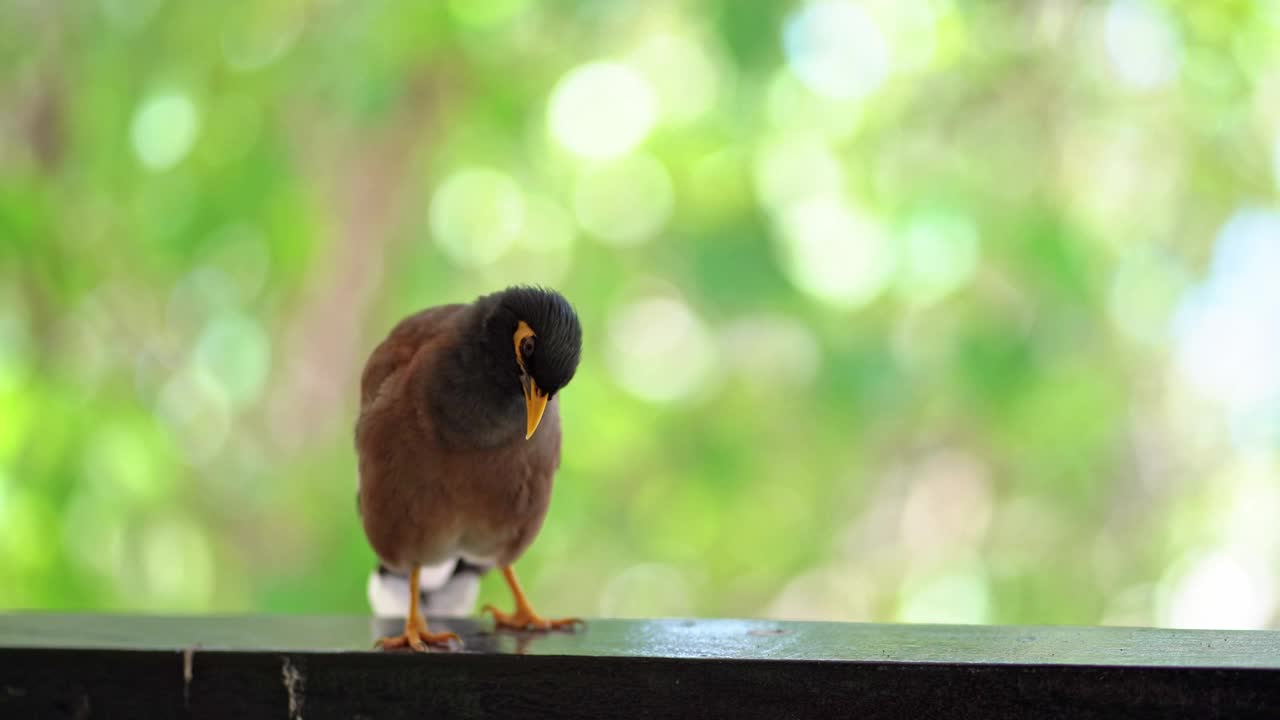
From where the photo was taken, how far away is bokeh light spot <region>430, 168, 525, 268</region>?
453 cm

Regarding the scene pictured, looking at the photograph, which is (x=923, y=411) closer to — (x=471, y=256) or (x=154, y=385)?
(x=471, y=256)

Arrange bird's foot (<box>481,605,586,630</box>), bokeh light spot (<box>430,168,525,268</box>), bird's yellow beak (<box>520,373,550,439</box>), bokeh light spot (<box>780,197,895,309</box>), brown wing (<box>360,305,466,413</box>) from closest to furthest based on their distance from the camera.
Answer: bird's yellow beak (<box>520,373,550,439</box>) → bird's foot (<box>481,605,586,630</box>) → brown wing (<box>360,305,466,413</box>) → bokeh light spot (<box>780,197,895,309</box>) → bokeh light spot (<box>430,168,525,268</box>)

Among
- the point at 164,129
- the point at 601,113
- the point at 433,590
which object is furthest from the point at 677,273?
A: the point at 433,590

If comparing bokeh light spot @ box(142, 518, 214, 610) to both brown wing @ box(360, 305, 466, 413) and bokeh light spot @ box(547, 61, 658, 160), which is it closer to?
bokeh light spot @ box(547, 61, 658, 160)

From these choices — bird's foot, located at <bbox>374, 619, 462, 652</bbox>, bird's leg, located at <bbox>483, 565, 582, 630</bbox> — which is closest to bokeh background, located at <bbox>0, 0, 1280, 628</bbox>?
bird's leg, located at <bbox>483, 565, 582, 630</bbox>

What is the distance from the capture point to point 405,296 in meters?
4.23

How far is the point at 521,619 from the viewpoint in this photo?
1.96m

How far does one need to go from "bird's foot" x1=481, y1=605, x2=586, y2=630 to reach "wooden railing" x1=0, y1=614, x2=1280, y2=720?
15 cm

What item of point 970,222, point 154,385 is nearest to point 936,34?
point 970,222

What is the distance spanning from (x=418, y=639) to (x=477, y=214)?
3.03 m

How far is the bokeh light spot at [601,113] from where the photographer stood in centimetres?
427

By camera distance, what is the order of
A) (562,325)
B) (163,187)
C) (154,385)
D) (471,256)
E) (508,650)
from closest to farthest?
(508,650) < (562,325) < (163,187) < (154,385) < (471,256)

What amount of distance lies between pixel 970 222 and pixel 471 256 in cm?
161

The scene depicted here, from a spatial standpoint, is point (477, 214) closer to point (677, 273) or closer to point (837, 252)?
point (677, 273)
